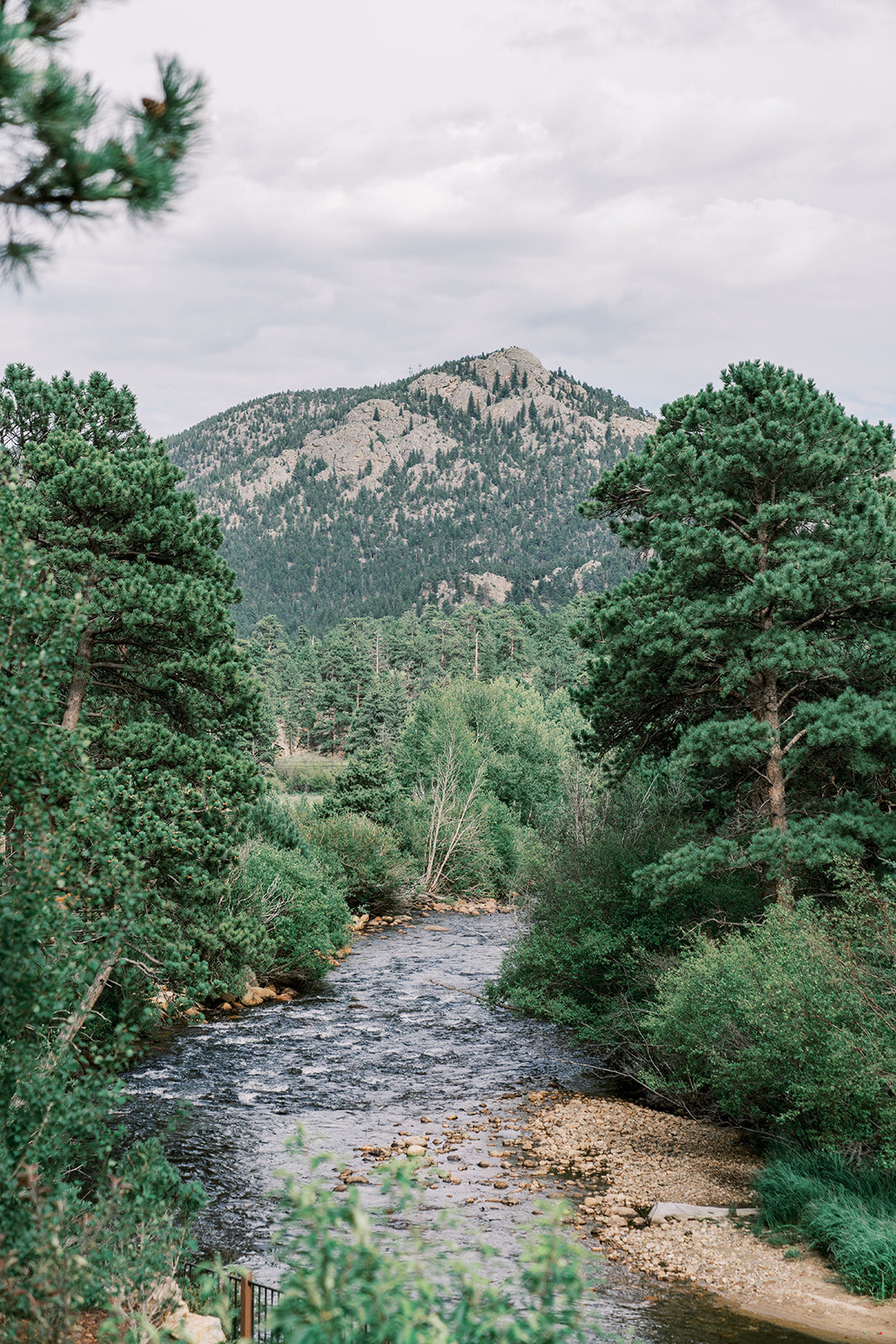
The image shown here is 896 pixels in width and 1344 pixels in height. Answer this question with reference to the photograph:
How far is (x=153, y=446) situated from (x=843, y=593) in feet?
39.4

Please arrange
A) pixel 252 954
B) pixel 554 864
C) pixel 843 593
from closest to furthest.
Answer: pixel 843 593 < pixel 252 954 < pixel 554 864

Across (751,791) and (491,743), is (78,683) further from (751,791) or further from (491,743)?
(491,743)

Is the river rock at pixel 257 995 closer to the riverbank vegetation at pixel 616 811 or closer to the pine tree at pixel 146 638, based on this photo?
the riverbank vegetation at pixel 616 811

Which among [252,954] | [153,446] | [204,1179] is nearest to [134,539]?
[153,446]

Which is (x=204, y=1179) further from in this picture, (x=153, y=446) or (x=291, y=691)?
(x=291, y=691)

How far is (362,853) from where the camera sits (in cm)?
3869

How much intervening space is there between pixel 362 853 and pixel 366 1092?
20100mm

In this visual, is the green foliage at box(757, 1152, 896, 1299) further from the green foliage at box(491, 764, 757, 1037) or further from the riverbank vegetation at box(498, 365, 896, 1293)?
the green foliage at box(491, 764, 757, 1037)

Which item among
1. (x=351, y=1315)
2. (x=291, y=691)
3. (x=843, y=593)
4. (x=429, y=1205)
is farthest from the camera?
(x=291, y=691)

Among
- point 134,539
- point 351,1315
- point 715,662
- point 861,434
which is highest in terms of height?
point 861,434

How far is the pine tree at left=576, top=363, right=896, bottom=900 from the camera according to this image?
16.2 m

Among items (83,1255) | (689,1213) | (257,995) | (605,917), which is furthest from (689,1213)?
(257,995)

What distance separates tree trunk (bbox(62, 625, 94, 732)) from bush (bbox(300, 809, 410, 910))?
2195cm

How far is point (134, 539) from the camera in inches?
628
